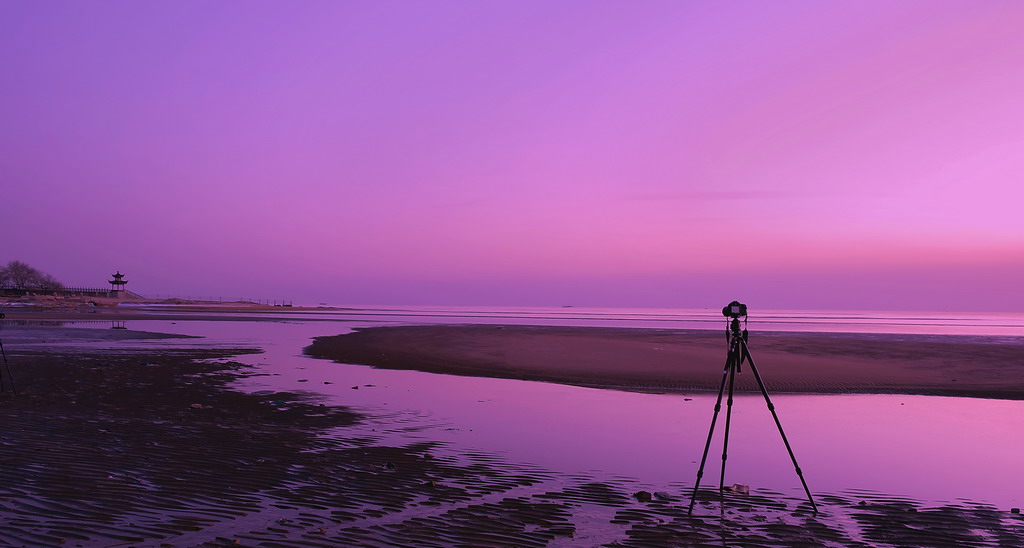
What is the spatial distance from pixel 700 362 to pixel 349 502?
24.0 meters

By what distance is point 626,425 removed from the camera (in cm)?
1571

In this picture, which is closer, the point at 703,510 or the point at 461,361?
the point at 703,510

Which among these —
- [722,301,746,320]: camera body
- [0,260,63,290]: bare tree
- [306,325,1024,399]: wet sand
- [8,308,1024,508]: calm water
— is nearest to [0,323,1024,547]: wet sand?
[8,308,1024,508]: calm water

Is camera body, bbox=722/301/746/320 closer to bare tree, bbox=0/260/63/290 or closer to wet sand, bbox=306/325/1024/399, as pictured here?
wet sand, bbox=306/325/1024/399

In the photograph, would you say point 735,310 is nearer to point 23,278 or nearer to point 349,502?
point 349,502

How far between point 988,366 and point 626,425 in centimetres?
2250

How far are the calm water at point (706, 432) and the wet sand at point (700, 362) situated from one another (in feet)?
7.86

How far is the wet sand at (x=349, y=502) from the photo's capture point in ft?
23.8

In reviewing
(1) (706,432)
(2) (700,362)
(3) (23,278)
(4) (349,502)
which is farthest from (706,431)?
(3) (23,278)

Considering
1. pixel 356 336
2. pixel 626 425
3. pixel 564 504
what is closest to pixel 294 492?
pixel 564 504

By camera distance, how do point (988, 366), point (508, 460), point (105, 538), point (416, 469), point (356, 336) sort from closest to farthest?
point (105, 538)
point (416, 469)
point (508, 460)
point (988, 366)
point (356, 336)

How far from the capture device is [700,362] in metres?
30.1

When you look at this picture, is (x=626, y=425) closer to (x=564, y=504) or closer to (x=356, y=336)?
(x=564, y=504)

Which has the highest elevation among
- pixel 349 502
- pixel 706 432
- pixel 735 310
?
pixel 735 310
